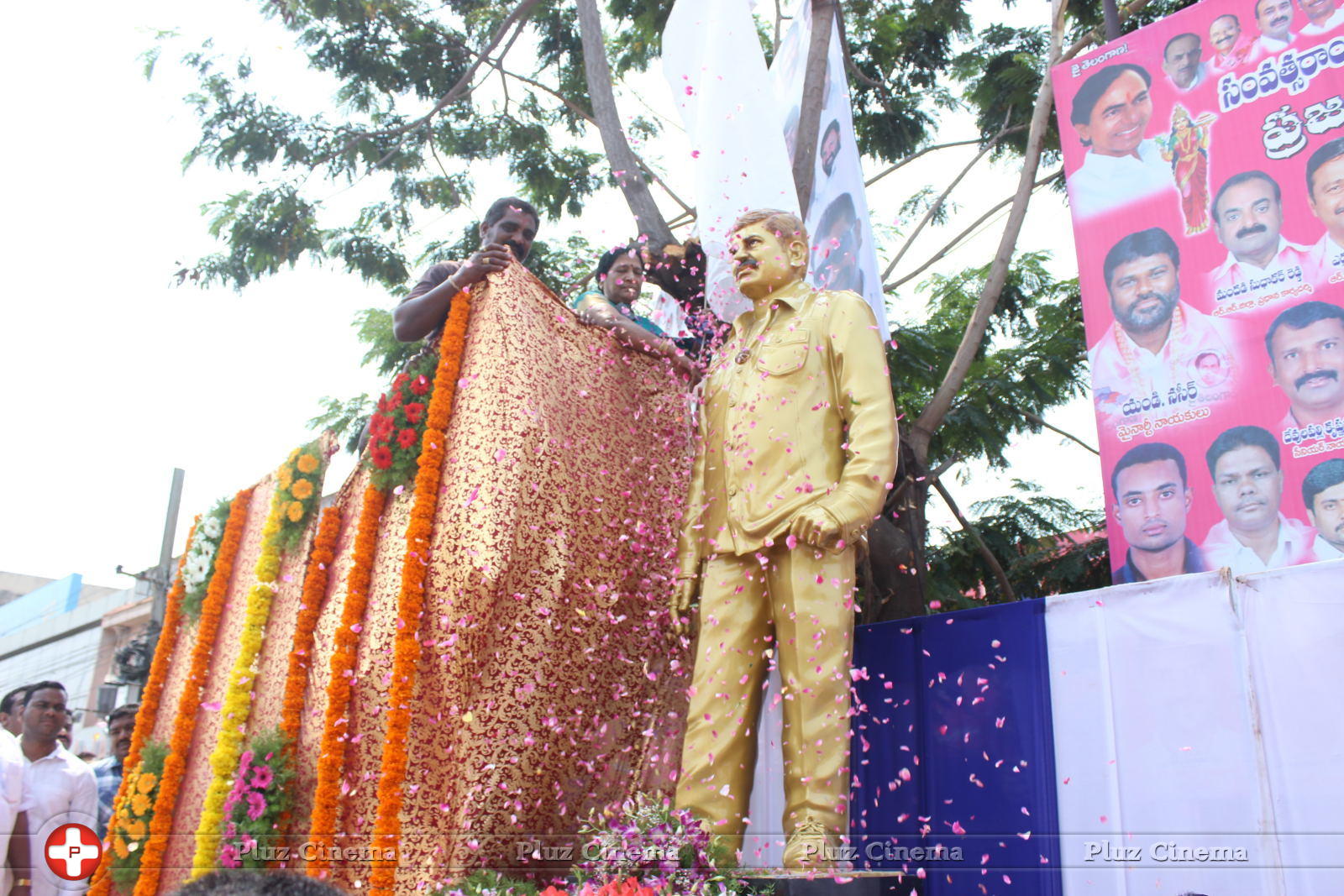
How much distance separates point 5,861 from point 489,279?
2.96m

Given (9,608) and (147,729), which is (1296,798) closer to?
(147,729)

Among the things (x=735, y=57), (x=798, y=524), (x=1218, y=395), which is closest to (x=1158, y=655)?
(x=798, y=524)

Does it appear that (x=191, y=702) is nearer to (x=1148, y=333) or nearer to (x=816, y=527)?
(x=816, y=527)

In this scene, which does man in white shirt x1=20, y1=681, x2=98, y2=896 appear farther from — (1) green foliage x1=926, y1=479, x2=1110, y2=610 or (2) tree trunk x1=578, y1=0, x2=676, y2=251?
(1) green foliage x1=926, y1=479, x2=1110, y2=610

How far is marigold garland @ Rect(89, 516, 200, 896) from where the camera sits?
5.40 metres

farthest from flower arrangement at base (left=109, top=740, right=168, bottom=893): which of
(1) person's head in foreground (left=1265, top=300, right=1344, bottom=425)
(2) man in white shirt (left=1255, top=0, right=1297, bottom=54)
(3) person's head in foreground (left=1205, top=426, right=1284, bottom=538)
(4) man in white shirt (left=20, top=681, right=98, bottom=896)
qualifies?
(2) man in white shirt (left=1255, top=0, right=1297, bottom=54)

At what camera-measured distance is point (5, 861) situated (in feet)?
13.5

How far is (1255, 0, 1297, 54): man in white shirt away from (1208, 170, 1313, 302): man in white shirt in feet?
2.20

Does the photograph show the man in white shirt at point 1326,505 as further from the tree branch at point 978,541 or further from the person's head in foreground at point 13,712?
the person's head in foreground at point 13,712

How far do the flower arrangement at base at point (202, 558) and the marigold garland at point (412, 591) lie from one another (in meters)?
2.37

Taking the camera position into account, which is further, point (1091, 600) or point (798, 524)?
point (1091, 600)

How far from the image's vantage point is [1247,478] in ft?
17.3

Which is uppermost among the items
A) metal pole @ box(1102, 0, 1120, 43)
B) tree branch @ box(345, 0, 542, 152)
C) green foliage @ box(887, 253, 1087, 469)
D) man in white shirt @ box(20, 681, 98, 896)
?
tree branch @ box(345, 0, 542, 152)

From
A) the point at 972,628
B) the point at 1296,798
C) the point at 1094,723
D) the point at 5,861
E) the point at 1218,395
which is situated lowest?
the point at 5,861
